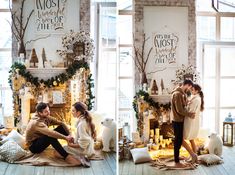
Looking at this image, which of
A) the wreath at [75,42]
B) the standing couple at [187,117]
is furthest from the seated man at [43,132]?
the standing couple at [187,117]

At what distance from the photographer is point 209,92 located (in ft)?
8.04

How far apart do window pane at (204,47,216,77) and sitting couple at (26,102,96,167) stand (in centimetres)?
87

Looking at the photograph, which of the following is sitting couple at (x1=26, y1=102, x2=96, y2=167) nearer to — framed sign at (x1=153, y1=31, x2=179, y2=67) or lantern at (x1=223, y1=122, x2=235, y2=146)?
framed sign at (x1=153, y1=31, x2=179, y2=67)

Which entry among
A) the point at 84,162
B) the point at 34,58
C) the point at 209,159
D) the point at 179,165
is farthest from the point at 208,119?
the point at 34,58

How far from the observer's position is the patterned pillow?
7.46 ft

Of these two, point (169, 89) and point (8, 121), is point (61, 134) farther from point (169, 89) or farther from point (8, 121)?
point (169, 89)

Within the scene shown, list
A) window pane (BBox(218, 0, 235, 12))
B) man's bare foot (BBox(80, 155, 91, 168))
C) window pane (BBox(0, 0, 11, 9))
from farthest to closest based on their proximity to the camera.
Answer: window pane (BBox(218, 0, 235, 12)) < man's bare foot (BBox(80, 155, 91, 168)) < window pane (BBox(0, 0, 11, 9))

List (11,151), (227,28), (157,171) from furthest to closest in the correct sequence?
1. (227,28)
2. (157,171)
3. (11,151)

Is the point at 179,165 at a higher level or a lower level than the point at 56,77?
lower

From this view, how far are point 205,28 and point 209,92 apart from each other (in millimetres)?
440

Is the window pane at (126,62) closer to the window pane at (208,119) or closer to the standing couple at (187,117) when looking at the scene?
the standing couple at (187,117)

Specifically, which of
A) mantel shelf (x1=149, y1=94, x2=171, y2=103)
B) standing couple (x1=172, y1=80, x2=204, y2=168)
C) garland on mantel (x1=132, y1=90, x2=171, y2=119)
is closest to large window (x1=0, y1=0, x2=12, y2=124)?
garland on mantel (x1=132, y1=90, x2=171, y2=119)

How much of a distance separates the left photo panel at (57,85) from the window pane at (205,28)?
0.59 meters

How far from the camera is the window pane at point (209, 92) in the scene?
8.01ft
